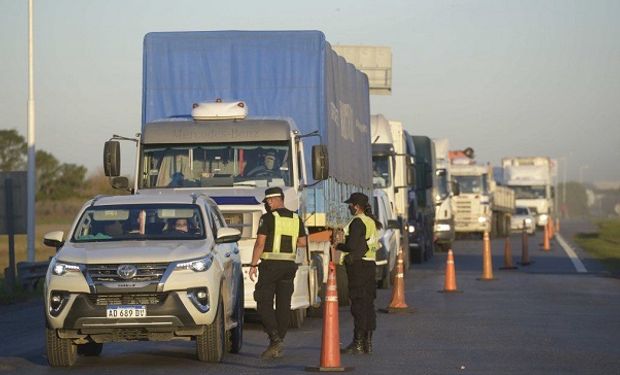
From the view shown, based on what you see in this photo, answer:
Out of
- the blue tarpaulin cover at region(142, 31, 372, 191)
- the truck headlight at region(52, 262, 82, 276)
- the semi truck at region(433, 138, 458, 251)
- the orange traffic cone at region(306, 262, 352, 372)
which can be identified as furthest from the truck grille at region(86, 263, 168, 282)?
the semi truck at region(433, 138, 458, 251)

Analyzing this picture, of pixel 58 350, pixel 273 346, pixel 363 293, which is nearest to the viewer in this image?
pixel 58 350

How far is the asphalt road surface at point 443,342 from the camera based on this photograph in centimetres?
1468

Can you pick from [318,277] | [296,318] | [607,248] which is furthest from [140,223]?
[607,248]

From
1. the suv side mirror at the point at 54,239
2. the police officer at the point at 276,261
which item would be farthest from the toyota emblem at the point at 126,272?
the police officer at the point at 276,261

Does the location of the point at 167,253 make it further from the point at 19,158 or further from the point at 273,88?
the point at 19,158

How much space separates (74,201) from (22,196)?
244 ft

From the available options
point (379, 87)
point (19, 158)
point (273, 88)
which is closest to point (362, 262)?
point (273, 88)

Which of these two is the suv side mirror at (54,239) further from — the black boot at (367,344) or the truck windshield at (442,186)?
the truck windshield at (442,186)

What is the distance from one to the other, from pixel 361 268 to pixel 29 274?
41.8 ft

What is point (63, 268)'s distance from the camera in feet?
48.2

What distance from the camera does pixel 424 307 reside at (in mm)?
23688

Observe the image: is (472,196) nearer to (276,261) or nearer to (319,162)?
(319,162)

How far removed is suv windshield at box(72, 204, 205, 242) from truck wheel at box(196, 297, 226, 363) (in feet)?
3.32

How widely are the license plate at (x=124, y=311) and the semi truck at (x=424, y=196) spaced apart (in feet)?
86.9
